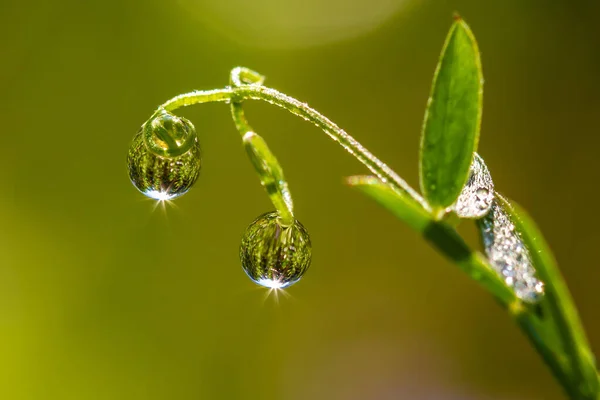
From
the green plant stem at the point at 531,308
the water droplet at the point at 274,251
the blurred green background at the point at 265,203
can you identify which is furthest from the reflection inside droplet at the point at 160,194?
the blurred green background at the point at 265,203

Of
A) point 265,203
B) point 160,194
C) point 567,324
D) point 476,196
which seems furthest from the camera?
point 265,203

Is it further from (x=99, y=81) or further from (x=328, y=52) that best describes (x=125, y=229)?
(x=328, y=52)

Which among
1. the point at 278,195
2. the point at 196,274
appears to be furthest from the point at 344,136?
the point at 196,274

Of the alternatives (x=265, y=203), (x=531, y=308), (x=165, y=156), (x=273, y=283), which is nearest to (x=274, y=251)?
(x=273, y=283)

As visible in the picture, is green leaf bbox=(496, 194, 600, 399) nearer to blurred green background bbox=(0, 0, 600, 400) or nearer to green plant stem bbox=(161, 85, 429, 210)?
green plant stem bbox=(161, 85, 429, 210)

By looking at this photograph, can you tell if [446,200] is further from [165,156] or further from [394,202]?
[165,156]

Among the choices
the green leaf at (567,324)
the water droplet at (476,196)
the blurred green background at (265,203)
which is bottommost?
the green leaf at (567,324)

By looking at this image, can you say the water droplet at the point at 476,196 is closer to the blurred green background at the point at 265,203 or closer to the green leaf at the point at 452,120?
the green leaf at the point at 452,120
